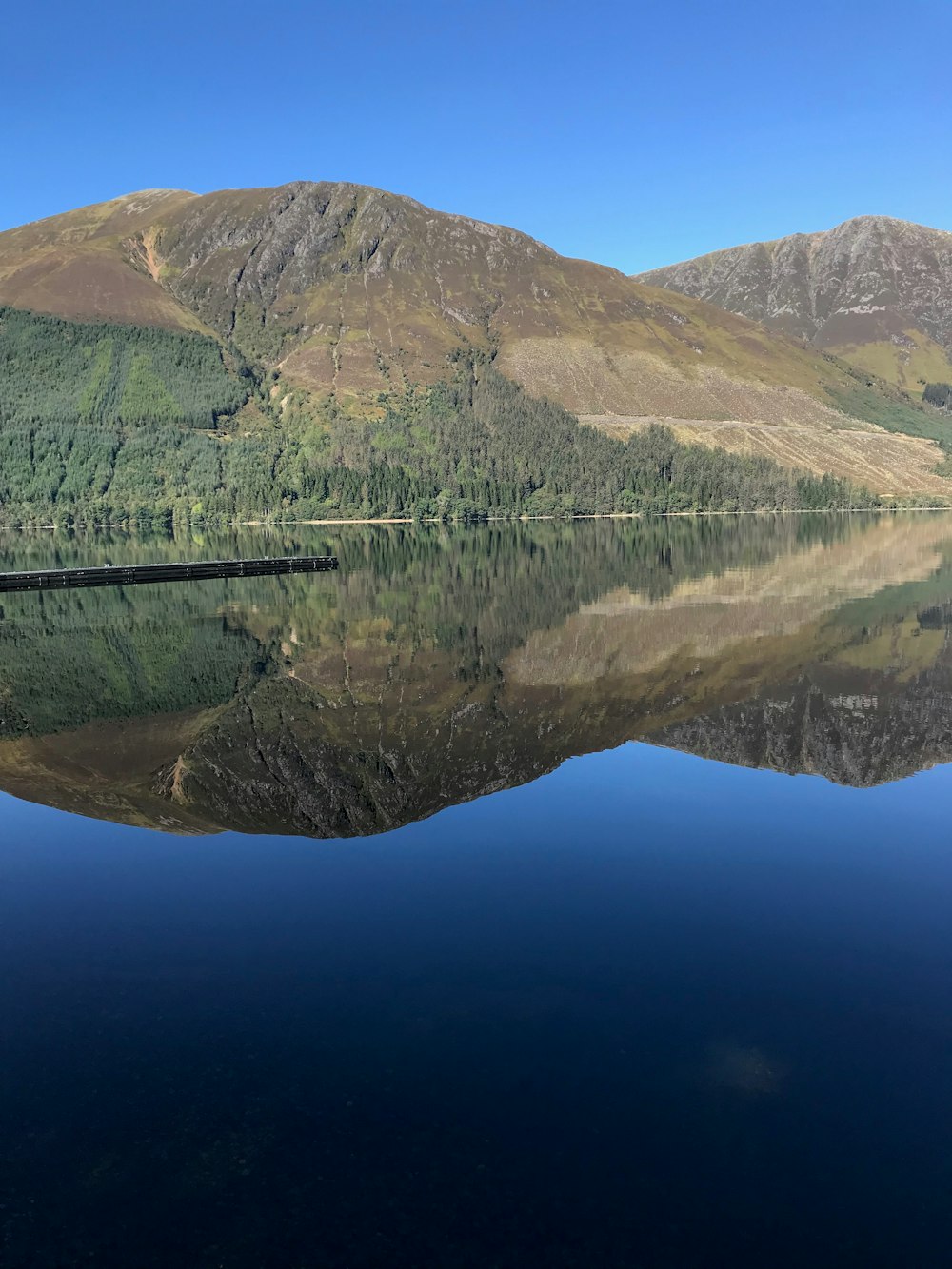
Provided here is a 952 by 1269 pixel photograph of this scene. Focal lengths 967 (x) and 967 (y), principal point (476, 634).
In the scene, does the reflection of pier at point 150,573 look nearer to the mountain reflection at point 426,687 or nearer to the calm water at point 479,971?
the mountain reflection at point 426,687

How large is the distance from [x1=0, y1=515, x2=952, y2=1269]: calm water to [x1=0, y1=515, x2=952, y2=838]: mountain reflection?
213 mm

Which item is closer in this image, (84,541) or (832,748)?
(832,748)

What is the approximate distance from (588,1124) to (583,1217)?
1295mm

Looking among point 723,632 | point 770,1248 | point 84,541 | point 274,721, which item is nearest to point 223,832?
point 274,721

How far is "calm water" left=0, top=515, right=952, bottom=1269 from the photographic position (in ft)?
30.7

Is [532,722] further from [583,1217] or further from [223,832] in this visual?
[583,1217]

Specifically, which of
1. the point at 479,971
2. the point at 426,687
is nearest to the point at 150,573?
the point at 426,687

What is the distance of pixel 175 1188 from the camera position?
31.8 feet

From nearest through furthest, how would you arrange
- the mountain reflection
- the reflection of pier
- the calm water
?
the calm water, the mountain reflection, the reflection of pier

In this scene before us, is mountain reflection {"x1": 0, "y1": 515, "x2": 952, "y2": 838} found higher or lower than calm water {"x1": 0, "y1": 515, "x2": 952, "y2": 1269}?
higher

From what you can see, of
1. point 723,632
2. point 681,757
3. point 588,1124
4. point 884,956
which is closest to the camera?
point 588,1124

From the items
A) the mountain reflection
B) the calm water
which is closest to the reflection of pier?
the mountain reflection

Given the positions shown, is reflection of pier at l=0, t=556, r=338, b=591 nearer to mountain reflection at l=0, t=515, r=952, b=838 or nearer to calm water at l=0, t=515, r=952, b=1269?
mountain reflection at l=0, t=515, r=952, b=838

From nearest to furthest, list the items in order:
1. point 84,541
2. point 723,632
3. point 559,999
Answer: point 559,999
point 723,632
point 84,541
